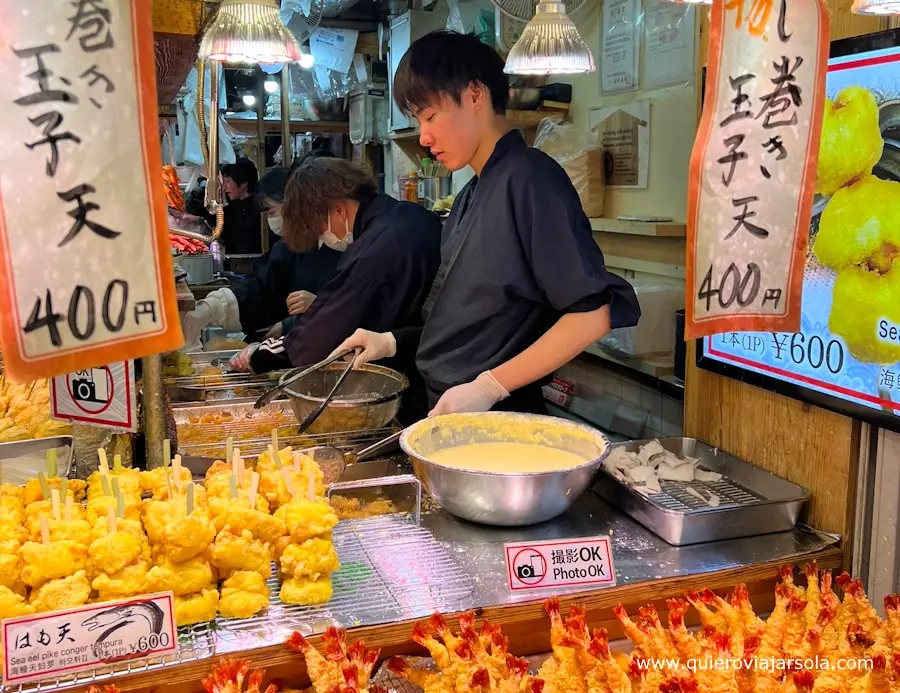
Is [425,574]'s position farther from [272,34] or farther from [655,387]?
[655,387]

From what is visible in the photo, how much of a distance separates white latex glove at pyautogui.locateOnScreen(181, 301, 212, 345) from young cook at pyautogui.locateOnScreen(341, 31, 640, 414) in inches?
54.6

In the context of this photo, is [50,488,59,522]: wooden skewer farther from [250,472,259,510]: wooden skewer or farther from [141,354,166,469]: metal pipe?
[141,354,166,469]: metal pipe

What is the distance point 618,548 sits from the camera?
1.69m

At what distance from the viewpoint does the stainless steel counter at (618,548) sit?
1555 mm

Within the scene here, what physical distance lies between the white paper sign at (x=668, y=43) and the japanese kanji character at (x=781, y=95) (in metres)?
2.34

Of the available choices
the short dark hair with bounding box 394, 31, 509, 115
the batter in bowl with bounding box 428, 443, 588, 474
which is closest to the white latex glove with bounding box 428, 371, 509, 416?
the batter in bowl with bounding box 428, 443, 588, 474

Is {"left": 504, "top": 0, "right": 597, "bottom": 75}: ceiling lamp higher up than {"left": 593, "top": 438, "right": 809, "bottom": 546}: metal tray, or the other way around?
{"left": 504, "top": 0, "right": 597, "bottom": 75}: ceiling lamp

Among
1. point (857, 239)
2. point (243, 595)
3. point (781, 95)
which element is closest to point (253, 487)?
point (243, 595)

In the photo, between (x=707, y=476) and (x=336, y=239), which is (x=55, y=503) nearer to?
(x=707, y=476)

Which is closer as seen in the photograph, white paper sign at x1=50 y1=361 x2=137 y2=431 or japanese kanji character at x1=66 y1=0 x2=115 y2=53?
japanese kanji character at x1=66 y1=0 x2=115 y2=53

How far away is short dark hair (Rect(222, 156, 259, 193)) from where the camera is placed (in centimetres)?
699

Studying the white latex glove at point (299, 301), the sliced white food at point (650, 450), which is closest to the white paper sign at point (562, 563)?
the sliced white food at point (650, 450)

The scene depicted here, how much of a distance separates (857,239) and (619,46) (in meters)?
2.78

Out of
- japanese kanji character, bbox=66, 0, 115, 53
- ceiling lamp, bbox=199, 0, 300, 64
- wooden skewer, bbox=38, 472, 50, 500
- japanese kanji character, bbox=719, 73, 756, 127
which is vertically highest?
ceiling lamp, bbox=199, 0, 300, 64
